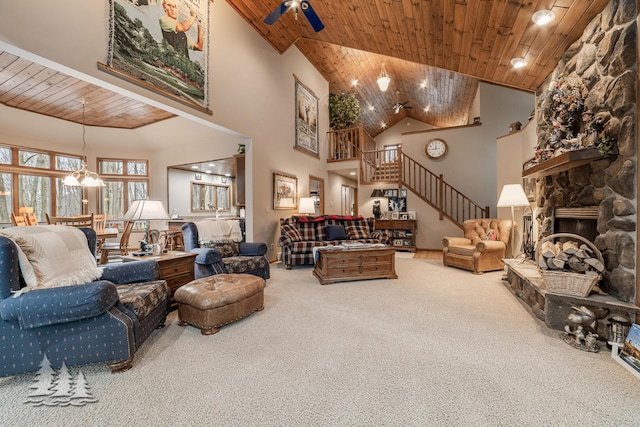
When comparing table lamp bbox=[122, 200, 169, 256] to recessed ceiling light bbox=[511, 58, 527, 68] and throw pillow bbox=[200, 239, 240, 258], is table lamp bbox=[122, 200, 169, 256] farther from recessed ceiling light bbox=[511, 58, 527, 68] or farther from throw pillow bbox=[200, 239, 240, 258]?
recessed ceiling light bbox=[511, 58, 527, 68]

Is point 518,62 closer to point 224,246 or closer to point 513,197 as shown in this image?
point 513,197

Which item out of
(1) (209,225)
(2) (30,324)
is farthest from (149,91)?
(2) (30,324)

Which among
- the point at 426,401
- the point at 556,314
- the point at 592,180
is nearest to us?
the point at 426,401

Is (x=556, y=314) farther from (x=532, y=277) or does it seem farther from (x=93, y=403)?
(x=93, y=403)

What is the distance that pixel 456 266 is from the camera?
4.95 m

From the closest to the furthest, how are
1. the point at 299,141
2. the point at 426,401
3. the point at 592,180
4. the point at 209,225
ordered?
the point at 426,401, the point at 592,180, the point at 209,225, the point at 299,141

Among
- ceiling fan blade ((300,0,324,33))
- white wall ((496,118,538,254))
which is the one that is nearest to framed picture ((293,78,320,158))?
ceiling fan blade ((300,0,324,33))

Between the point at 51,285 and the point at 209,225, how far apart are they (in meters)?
2.32

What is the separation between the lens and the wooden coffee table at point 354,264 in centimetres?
402

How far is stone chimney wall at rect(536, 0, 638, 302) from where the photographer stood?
2105 millimetres

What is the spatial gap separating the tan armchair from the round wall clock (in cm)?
316

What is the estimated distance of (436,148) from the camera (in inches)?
312

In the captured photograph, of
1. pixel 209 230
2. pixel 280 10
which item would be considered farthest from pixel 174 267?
pixel 280 10

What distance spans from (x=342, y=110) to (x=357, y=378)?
7912 millimetres
